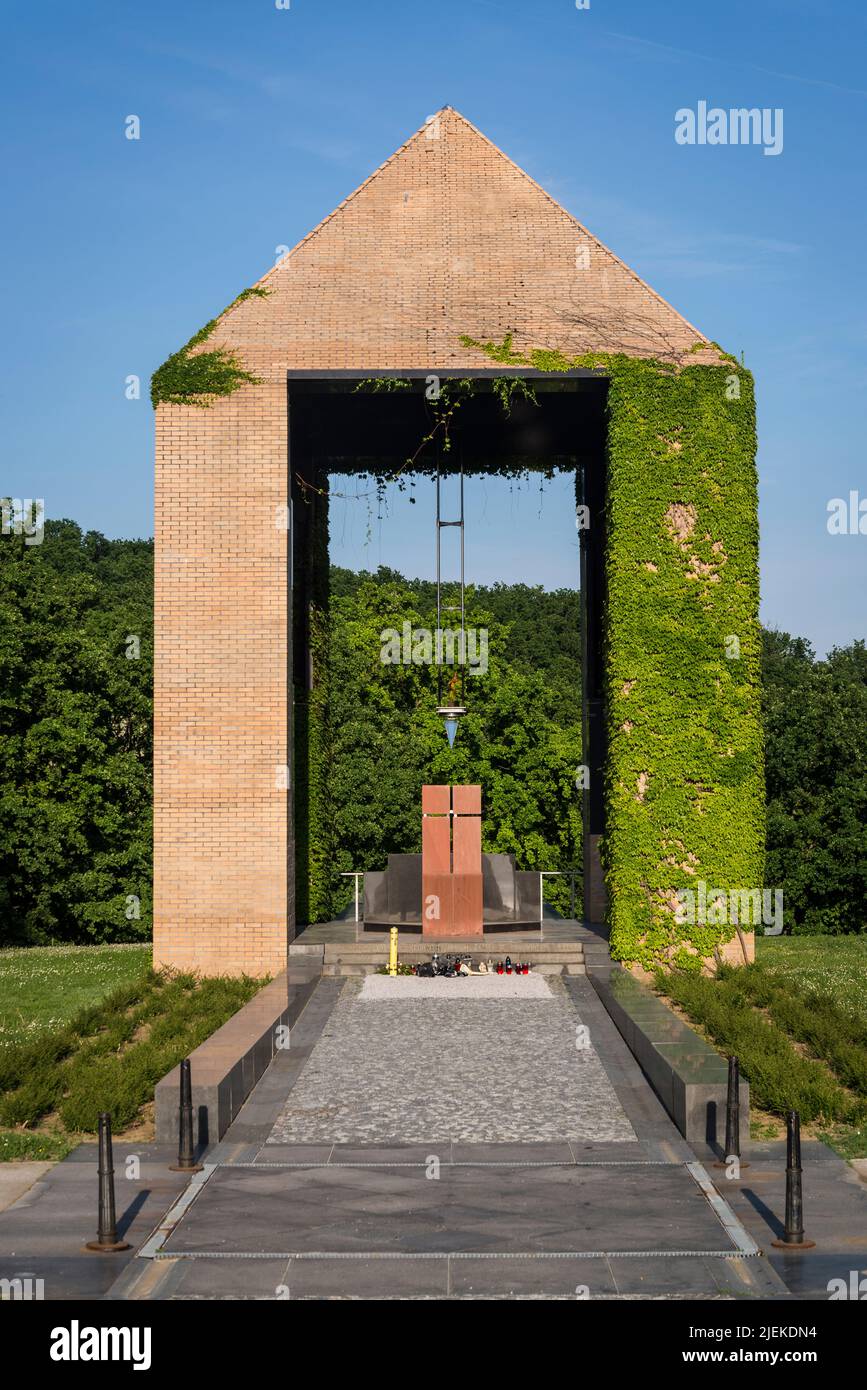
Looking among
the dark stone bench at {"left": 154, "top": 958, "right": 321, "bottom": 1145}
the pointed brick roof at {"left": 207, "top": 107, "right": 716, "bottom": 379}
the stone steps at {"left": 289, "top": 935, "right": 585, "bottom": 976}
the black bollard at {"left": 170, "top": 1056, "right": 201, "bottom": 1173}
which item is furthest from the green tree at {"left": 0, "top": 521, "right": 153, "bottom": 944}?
the black bollard at {"left": 170, "top": 1056, "right": 201, "bottom": 1173}

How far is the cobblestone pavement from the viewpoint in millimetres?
13203

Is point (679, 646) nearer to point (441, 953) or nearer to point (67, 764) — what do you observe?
point (441, 953)

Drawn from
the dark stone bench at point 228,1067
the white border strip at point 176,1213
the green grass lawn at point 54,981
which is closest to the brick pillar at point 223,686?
the green grass lawn at point 54,981

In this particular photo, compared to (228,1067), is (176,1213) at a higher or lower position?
lower

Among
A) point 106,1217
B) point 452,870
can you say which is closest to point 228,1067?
point 106,1217

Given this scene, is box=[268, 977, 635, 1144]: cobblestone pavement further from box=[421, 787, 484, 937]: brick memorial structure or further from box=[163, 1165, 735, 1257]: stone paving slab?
box=[421, 787, 484, 937]: brick memorial structure

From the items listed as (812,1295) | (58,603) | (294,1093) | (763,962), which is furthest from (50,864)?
(812,1295)

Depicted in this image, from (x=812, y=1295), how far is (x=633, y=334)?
1706cm

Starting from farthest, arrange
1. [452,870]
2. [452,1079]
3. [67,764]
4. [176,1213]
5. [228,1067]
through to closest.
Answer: [67,764], [452,870], [452,1079], [228,1067], [176,1213]

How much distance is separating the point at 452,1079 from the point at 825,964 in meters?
10.4

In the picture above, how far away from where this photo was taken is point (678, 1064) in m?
13.9

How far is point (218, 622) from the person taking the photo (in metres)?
22.3

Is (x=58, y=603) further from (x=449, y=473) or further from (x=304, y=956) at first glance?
(x=304, y=956)

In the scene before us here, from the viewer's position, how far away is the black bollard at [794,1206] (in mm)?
9562
